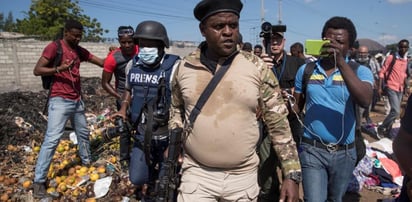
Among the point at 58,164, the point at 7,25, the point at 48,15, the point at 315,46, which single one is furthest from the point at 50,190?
the point at 7,25

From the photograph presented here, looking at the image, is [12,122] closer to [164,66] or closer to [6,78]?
[164,66]

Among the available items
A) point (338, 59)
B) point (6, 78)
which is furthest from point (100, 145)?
point (6, 78)

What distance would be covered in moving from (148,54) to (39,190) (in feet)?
7.19

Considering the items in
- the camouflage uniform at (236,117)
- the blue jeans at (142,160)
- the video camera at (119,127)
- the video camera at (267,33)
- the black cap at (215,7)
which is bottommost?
the blue jeans at (142,160)

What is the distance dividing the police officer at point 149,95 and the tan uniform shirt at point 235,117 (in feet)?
3.82

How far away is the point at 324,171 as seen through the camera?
2.45 meters

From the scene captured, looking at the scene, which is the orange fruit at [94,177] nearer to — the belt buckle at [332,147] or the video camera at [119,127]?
the video camera at [119,127]

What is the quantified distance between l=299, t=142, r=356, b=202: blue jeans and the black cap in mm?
1258

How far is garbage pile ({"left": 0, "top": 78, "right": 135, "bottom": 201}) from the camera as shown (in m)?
3.97

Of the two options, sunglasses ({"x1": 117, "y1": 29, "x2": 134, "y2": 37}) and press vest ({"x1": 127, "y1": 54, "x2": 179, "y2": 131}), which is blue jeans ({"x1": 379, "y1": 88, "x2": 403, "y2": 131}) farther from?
sunglasses ({"x1": 117, "y1": 29, "x2": 134, "y2": 37})

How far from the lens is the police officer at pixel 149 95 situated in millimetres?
3158

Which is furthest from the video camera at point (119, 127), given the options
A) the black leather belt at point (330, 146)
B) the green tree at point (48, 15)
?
the green tree at point (48, 15)

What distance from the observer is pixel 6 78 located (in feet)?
38.7

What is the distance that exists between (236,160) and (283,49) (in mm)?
2030
